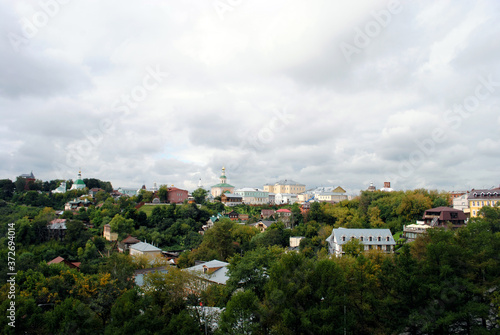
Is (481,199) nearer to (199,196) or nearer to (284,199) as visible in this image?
(199,196)

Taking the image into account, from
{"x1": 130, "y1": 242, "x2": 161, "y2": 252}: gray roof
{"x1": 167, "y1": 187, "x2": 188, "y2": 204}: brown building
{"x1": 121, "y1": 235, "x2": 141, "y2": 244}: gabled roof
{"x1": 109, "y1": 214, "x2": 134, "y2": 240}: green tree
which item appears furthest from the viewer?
{"x1": 167, "y1": 187, "x2": 188, "y2": 204}: brown building

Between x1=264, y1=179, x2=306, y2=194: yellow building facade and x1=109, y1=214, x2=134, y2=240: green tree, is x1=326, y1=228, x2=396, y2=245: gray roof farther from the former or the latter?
x1=264, y1=179, x2=306, y2=194: yellow building facade

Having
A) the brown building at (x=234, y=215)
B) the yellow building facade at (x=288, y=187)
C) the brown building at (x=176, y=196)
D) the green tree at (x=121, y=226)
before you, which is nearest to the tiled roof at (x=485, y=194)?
the brown building at (x=234, y=215)

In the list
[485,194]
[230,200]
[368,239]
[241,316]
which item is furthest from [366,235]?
[230,200]

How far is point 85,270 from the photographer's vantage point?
34.1m

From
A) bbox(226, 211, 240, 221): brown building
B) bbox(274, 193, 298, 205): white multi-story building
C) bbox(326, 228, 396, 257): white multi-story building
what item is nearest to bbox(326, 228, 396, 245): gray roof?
bbox(326, 228, 396, 257): white multi-story building

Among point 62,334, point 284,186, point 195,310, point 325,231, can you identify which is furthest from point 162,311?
point 284,186

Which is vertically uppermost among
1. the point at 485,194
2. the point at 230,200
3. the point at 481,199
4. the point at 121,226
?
the point at 485,194

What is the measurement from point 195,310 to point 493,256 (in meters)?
16.7

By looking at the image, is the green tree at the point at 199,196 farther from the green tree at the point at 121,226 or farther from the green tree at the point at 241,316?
the green tree at the point at 241,316

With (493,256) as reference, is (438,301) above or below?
below

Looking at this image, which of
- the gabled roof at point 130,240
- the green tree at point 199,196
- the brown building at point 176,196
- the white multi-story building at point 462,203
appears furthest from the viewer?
the brown building at point 176,196

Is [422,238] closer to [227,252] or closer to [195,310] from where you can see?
[195,310]

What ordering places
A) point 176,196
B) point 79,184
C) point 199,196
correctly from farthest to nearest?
point 79,184
point 176,196
point 199,196
